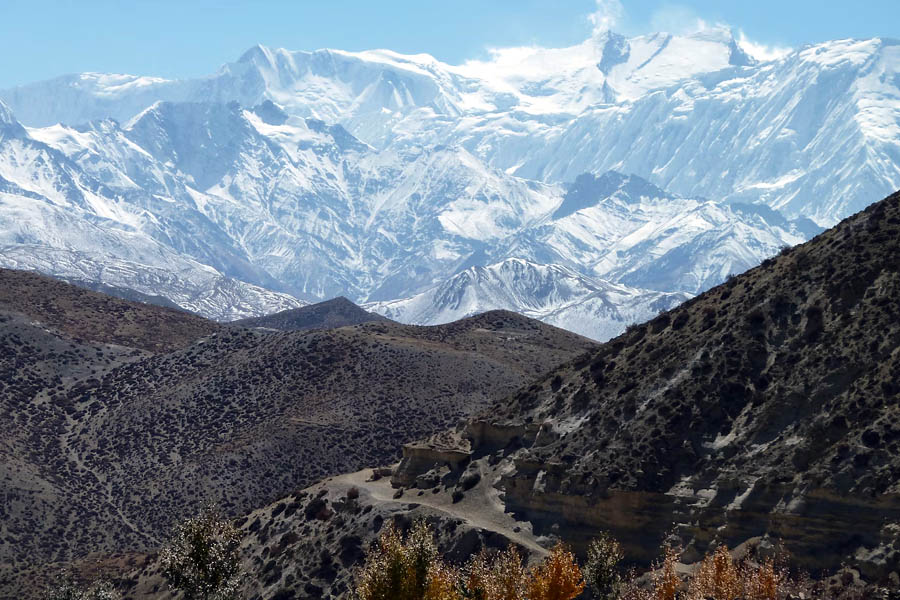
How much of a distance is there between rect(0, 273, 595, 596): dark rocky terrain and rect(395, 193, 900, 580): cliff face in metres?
33.9

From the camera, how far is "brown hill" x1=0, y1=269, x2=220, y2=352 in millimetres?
163500

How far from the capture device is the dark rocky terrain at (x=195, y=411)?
115000 millimetres

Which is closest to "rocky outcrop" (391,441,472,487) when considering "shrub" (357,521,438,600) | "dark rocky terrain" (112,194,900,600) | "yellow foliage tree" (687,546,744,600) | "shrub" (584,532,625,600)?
"dark rocky terrain" (112,194,900,600)

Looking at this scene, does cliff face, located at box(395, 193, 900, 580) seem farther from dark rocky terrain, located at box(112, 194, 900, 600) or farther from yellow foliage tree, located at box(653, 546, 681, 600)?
yellow foliage tree, located at box(653, 546, 681, 600)

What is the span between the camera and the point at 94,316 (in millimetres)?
172750

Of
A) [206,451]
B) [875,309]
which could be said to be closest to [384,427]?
[206,451]

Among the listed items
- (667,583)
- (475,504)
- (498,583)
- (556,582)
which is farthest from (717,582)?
(475,504)

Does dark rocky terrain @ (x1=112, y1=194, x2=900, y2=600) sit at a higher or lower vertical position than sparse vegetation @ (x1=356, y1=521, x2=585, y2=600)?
higher

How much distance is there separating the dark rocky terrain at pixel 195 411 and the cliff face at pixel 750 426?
1336 inches

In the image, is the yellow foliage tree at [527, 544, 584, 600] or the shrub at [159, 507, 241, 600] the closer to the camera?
the yellow foliage tree at [527, 544, 584, 600]

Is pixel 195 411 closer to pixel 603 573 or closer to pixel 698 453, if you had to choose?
pixel 698 453

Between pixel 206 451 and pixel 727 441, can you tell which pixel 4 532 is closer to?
→ pixel 206 451

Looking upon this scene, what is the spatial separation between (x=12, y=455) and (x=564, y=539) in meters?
70.1

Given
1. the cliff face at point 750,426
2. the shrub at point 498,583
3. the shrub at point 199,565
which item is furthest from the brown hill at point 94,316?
the shrub at point 498,583
